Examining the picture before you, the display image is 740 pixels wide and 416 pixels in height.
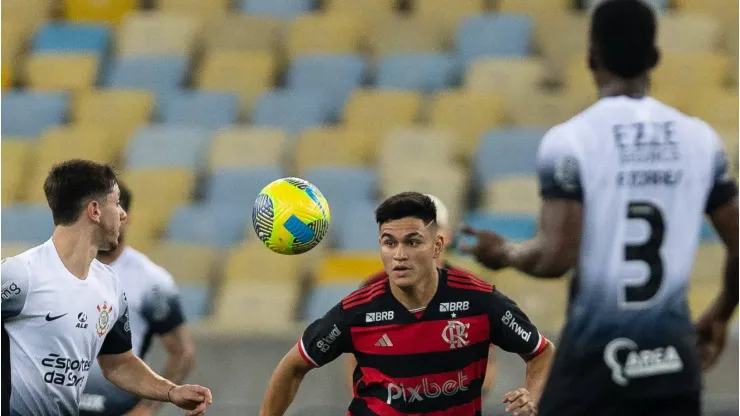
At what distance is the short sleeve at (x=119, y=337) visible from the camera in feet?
19.6

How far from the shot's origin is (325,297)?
10031 millimetres

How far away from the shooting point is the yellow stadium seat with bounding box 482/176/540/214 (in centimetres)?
1073

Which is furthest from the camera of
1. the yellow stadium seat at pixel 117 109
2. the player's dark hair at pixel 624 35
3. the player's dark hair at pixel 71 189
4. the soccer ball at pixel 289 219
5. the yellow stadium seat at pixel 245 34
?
the yellow stadium seat at pixel 245 34

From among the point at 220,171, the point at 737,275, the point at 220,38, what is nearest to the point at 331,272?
the point at 220,171

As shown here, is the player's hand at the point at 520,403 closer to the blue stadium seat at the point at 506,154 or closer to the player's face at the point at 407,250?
the player's face at the point at 407,250

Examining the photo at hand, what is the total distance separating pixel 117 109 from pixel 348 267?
3326 mm

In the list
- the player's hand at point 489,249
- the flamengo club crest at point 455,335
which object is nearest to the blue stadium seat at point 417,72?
the flamengo club crest at point 455,335

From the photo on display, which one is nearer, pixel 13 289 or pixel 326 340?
pixel 13 289

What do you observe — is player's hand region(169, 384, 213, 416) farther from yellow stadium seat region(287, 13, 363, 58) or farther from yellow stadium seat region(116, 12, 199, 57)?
yellow stadium seat region(116, 12, 199, 57)

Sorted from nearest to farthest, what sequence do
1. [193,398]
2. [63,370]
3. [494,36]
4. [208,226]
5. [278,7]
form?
[63,370] → [193,398] → [208,226] → [494,36] → [278,7]

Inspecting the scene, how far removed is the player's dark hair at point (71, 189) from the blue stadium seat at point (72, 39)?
783cm

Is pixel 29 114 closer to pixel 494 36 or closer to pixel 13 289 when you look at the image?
pixel 494 36

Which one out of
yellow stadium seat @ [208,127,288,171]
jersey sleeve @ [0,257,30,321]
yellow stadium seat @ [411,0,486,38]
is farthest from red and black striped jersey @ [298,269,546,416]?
yellow stadium seat @ [411,0,486,38]

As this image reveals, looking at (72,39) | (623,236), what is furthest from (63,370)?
(72,39)
